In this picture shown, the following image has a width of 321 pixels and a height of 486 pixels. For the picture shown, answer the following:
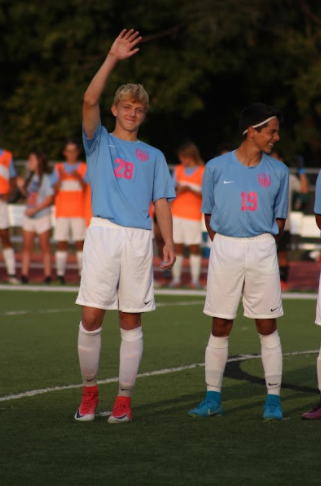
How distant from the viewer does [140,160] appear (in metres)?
8.05

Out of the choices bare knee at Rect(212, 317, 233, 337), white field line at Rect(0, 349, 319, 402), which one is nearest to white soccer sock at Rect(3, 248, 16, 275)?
white field line at Rect(0, 349, 319, 402)

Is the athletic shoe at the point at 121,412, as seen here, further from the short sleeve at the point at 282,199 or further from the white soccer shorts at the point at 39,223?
the white soccer shorts at the point at 39,223

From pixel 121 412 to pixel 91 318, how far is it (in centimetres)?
61

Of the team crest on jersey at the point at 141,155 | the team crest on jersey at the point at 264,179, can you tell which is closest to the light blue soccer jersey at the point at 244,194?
the team crest on jersey at the point at 264,179

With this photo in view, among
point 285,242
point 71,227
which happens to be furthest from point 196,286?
point 71,227

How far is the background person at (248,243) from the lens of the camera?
26.9ft

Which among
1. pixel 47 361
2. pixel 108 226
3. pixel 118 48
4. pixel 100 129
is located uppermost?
pixel 118 48

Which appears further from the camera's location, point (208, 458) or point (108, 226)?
point (108, 226)

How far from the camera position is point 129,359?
8.15m

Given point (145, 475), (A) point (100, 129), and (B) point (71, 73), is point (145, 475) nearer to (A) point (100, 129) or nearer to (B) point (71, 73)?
(A) point (100, 129)

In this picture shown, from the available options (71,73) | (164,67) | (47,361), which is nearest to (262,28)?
(164,67)

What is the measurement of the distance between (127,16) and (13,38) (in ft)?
10.0

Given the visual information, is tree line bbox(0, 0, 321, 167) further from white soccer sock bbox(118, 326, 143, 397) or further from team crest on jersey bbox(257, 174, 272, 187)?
white soccer sock bbox(118, 326, 143, 397)

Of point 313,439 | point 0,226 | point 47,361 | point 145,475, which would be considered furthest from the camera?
point 0,226
